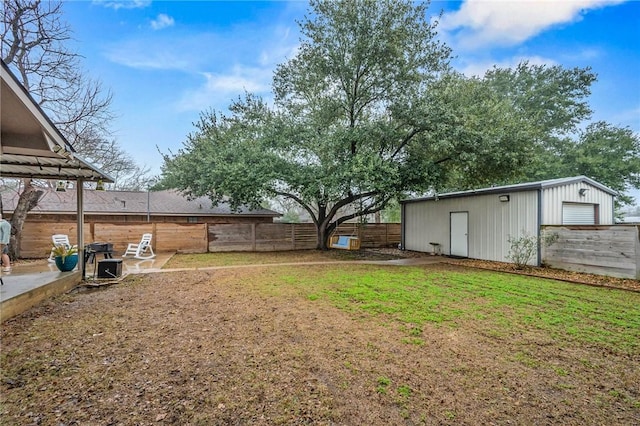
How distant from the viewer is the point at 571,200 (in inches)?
352

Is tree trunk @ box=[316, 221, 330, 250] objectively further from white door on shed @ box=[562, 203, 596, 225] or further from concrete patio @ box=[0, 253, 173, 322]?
white door on shed @ box=[562, 203, 596, 225]

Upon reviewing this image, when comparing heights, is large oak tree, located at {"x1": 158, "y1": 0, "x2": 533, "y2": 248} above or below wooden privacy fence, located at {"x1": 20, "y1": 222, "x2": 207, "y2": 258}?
above

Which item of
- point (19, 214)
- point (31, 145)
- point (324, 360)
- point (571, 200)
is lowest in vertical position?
point (324, 360)

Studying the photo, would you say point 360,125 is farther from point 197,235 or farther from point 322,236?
point 197,235

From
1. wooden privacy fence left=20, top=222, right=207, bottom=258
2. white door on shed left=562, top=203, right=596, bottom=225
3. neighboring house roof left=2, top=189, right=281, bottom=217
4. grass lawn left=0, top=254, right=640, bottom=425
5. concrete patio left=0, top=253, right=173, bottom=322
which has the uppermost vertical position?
neighboring house roof left=2, top=189, right=281, bottom=217

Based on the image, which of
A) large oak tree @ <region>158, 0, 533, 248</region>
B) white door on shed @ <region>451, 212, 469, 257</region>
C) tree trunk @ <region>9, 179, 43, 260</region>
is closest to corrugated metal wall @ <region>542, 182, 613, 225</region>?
large oak tree @ <region>158, 0, 533, 248</region>

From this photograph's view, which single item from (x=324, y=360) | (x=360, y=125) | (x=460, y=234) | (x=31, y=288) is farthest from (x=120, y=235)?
(x=460, y=234)

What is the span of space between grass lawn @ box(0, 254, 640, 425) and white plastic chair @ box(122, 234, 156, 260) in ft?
18.6

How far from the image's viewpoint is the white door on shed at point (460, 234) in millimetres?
10695

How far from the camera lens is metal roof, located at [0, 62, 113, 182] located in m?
3.40

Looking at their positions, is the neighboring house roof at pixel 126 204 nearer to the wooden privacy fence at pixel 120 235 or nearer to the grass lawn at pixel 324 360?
the wooden privacy fence at pixel 120 235

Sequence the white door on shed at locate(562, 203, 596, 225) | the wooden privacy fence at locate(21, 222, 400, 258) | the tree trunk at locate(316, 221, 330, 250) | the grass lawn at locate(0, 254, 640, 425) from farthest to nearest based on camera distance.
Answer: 1. the tree trunk at locate(316, 221, 330, 250)
2. the wooden privacy fence at locate(21, 222, 400, 258)
3. the white door on shed at locate(562, 203, 596, 225)
4. the grass lawn at locate(0, 254, 640, 425)

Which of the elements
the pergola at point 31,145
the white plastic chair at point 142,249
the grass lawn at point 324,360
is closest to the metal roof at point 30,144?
the pergola at point 31,145

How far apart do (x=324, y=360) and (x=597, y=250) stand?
8.17 meters
